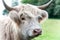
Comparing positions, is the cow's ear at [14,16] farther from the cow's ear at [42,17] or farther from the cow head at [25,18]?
the cow's ear at [42,17]

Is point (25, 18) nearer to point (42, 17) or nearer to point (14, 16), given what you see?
point (14, 16)

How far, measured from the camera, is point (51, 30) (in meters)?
10.9

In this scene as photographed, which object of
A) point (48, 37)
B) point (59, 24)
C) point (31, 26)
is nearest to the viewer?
point (31, 26)

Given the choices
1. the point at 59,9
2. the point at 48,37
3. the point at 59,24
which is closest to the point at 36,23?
the point at 48,37

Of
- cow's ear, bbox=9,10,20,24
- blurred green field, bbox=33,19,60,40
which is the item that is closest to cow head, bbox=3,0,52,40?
cow's ear, bbox=9,10,20,24

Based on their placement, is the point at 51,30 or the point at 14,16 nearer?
the point at 14,16

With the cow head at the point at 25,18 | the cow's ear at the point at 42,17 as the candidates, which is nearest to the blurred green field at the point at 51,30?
the cow's ear at the point at 42,17

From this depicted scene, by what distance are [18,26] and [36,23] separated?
0.28 meters

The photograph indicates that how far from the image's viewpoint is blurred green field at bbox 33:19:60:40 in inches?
372

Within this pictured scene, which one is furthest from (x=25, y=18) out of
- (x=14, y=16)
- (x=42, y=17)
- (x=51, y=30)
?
(x=51, y=30)

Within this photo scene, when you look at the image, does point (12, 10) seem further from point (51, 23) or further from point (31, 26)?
point (51, 23)

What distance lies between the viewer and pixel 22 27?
4543 mm

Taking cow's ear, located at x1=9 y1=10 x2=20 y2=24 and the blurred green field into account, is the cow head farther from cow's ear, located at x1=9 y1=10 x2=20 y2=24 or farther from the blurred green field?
the blurred green field

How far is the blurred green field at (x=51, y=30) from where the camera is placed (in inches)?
372
